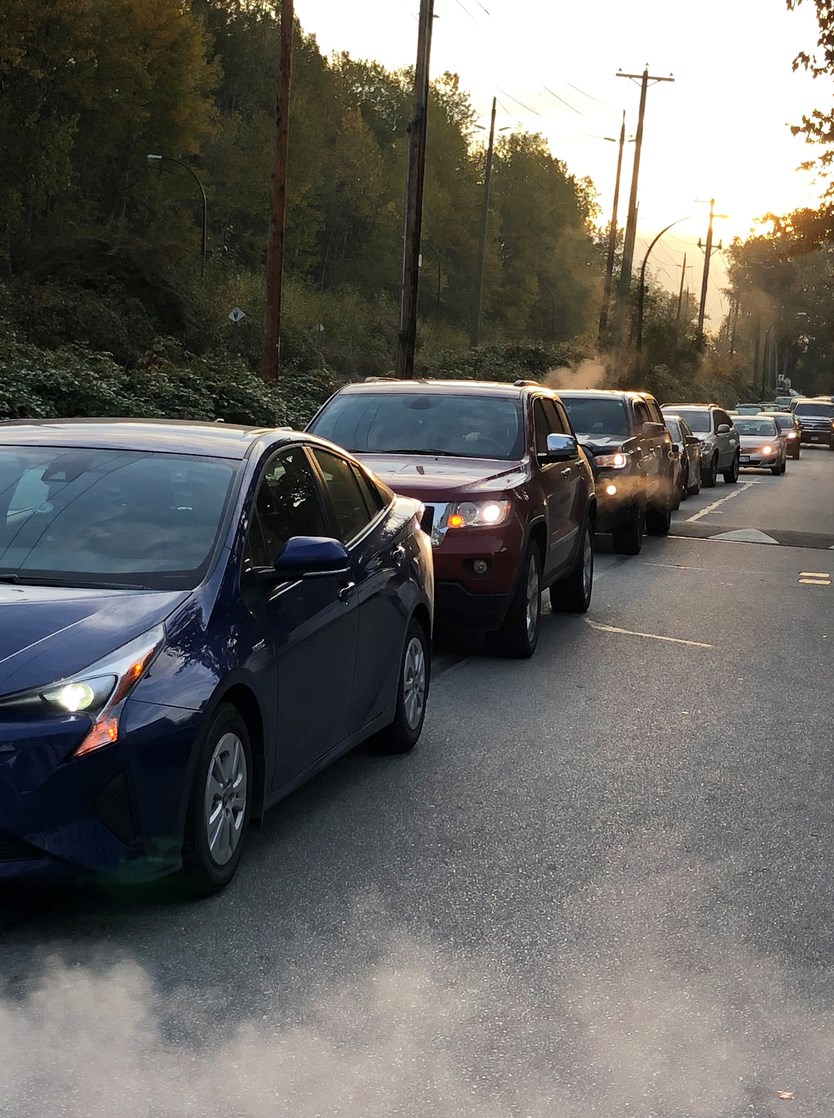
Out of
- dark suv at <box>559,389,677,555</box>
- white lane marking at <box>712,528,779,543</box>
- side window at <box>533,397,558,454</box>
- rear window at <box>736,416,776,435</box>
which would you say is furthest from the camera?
rear window at <box>736,416,776,435</box>

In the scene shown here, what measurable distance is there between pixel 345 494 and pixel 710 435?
2674 cm

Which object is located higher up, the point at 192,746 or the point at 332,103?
the point at 332,103

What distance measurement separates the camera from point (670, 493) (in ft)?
68.0

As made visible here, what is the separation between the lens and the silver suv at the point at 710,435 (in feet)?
106

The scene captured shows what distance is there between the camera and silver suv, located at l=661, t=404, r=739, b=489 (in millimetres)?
32281

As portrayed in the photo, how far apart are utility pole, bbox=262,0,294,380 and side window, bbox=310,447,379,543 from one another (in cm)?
2166

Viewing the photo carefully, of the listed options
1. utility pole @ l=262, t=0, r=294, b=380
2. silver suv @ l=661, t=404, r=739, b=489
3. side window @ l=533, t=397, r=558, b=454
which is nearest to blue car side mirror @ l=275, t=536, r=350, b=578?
side window @ l=533, t=397, r=558, b=454

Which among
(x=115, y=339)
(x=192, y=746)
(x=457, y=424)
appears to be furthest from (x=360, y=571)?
(x=115, y=339)

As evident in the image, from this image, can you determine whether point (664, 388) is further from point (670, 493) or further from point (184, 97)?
point (670, 493)

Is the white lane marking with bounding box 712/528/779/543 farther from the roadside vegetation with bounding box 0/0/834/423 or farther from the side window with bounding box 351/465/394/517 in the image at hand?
the side window with bounding box 351/465/394/517

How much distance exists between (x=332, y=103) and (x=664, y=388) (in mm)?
37423

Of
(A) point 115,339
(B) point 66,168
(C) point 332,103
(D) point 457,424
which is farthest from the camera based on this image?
(C) point 332,103

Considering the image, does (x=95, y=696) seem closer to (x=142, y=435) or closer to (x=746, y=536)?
(x=142, y=435)

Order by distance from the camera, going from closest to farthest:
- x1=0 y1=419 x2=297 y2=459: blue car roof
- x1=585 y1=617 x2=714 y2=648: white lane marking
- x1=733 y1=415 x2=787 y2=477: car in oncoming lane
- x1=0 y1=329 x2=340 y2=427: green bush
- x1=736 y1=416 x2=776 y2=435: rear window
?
x1=0 y1=419 x2=297 y2=459: blue car roof, x1=585 y1=617 x2=714 y2=648: white lane marking, x1=0 y1=329 x2=340 y2=427: green bush, x1=733 y1=415 x2=787 y2=477: car in oncoming lane, x1=736 y1=416 x2=776 y2=435: rear window
